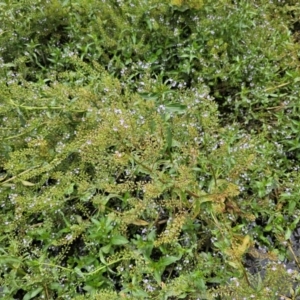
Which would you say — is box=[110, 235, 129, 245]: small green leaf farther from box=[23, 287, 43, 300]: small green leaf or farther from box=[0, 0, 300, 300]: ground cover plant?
box=[23, 287, 43, 300]: small green leaf

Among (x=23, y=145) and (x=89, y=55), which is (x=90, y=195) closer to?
(x=23, y=145)

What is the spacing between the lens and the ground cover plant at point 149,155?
1.72 m

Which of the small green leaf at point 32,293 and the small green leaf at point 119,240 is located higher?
the small green leaf at point 119,240

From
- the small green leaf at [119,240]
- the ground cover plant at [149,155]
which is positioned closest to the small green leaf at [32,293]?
the ground cover plant at [149,155]

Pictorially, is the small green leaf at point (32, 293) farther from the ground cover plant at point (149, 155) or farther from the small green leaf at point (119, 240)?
the small green leaf at point (119, 240)

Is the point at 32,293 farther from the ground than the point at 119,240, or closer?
closer

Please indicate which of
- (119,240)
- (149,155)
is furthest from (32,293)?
(149,155)

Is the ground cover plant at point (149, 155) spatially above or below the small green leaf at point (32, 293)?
above

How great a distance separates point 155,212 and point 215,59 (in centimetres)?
98

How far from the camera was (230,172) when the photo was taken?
1.85 m

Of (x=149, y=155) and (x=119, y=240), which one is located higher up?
(x=149, y=155)

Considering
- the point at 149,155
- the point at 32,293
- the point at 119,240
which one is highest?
the point at 149,155

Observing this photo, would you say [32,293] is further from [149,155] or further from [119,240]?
[149,155]

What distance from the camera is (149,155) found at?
1723mm
